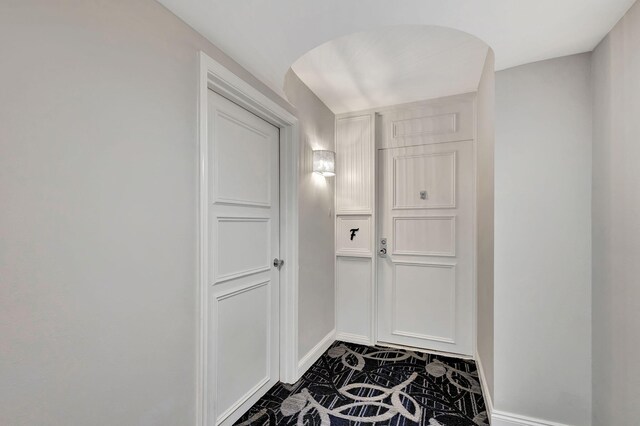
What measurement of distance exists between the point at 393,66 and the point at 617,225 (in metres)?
1.66

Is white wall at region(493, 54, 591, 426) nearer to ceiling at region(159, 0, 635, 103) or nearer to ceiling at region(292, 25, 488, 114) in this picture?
ceiling at region(159, 0, 635, 103)

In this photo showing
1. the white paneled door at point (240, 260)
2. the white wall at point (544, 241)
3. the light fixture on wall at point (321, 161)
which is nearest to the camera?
the white wall at point (544, 241)

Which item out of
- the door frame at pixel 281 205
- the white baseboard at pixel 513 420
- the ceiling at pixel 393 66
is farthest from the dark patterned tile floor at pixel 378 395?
the ceiling at pixel 393 66

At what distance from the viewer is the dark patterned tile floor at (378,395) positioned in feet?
6.31

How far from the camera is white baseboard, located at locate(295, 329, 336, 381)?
2.42 metres

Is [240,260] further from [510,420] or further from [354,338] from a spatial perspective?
[510,420]

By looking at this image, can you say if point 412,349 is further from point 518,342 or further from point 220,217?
point 220,217

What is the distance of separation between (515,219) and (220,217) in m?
1.73

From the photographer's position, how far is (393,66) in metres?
2.25

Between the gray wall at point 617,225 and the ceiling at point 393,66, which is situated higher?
the ceiling at point 393,66

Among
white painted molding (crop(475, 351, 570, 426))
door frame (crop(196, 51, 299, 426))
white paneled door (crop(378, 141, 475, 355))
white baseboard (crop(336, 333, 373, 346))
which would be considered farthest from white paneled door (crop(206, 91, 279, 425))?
white painted molding (crop(475, 351, 570, 426))

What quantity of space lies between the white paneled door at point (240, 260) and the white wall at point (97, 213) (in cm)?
26

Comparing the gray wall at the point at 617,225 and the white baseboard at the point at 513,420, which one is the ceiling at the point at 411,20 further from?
the white baseboard at the point at 513,420

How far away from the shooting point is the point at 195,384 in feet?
4.94
